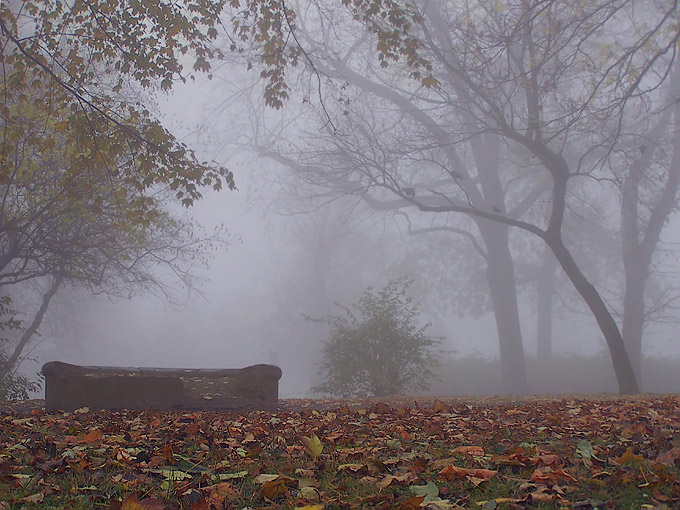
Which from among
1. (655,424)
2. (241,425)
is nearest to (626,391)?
(655,424)

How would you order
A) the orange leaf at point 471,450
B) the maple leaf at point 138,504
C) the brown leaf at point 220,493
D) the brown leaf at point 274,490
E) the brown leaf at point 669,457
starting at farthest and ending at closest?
the orange leaf at point 471,450
the brown leaf at point 669,457
the brown leaf at point 274,490
the brown leaf at point 220,493
the maple leaf at point 138,504

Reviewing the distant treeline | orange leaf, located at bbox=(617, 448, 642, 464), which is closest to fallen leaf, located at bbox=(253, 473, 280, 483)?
orange leaf, located at bbox=(617, 448, 642, 464)

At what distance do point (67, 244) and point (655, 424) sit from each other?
12456 millimetres

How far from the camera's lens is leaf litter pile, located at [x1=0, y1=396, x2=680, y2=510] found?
9.50ft

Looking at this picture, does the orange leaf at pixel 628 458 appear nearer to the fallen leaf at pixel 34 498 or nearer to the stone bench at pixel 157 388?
the fallen leaf at pixel 34 498

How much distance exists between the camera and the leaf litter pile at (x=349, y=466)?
290cm

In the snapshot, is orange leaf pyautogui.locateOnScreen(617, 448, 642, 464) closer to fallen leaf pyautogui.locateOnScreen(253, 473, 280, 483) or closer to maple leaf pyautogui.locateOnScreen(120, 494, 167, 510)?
fallen leaf pyautogui.locateOnScreen(253, 473, 280, 483)

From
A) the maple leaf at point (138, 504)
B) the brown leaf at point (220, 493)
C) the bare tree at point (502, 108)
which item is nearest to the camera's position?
the maple leaf at point (138, 504)

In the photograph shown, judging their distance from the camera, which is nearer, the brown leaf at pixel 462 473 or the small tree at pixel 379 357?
the brown leaf at pixel 462 473

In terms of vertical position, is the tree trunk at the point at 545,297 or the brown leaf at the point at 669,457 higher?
the tree trunk at the point at 545,297

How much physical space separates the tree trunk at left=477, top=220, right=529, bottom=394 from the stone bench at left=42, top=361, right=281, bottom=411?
576 inches

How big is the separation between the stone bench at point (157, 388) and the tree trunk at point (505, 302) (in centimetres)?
1464

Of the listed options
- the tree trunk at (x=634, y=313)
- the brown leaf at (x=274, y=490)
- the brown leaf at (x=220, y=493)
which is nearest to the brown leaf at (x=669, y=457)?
the brown leaf at (x=274, y=490)

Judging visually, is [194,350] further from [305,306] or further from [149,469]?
[149,469]
